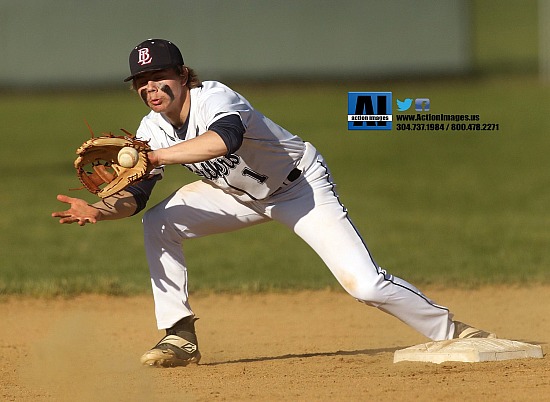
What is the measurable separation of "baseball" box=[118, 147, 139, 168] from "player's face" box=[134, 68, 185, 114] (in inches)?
16.3

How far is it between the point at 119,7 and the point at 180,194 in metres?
28.4

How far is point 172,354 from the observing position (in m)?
5.97

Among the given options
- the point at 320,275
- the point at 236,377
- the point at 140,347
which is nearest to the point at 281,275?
the point at 320,275

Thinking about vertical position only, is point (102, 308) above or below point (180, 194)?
below

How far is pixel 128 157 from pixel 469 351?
2239 millimetres

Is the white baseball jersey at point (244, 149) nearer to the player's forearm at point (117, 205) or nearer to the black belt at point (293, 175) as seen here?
the black belt at point (293, 175)

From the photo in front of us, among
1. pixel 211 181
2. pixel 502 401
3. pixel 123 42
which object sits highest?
pixel 123 42

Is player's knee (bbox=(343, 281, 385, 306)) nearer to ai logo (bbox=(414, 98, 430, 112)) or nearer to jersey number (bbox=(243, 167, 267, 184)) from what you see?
jersey number (bbox=(243, 167, 267, 184))

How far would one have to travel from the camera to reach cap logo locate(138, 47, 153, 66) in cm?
553

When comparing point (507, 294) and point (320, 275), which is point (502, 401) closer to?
point (507, 294)

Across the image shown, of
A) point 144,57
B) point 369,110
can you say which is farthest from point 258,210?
point 369,110

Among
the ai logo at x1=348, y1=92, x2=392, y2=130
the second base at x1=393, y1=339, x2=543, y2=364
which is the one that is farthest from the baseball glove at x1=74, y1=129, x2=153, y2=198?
the ai logo at x1=348, y1=92, x2=392, y2=130

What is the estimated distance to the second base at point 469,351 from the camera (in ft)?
18.7

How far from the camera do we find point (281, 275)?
32.7ft
